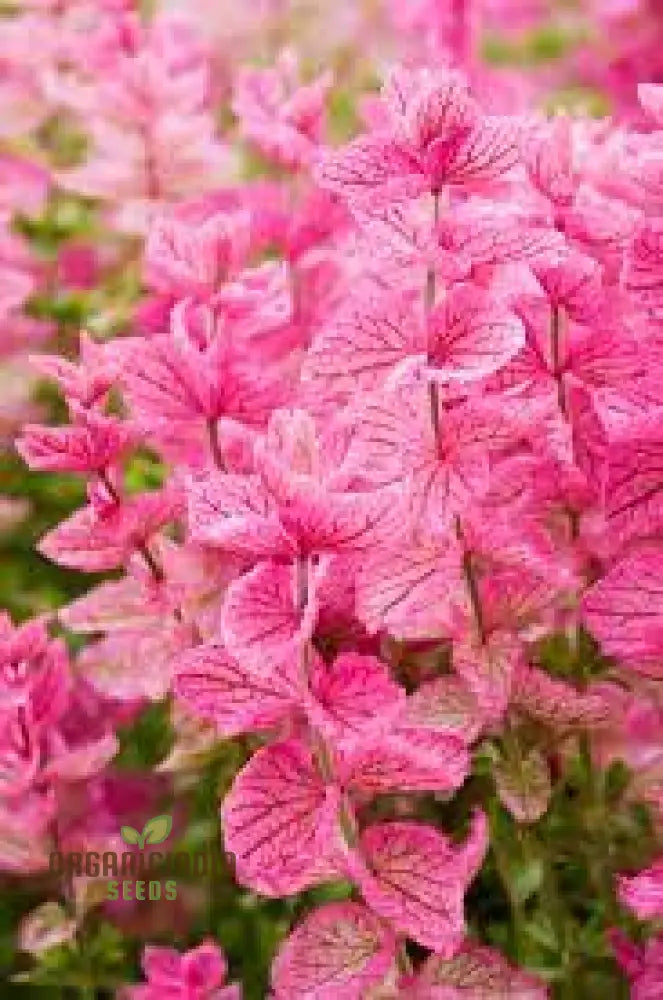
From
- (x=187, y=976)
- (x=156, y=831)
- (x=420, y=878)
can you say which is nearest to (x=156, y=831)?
(x=156, y=831)

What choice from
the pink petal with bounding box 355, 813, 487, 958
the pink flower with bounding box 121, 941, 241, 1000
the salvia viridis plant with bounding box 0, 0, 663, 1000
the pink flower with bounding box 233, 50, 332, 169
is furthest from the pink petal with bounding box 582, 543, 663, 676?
the pink flower with bounding box 233, 50, 332, 169

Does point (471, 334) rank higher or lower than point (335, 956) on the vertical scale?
higher

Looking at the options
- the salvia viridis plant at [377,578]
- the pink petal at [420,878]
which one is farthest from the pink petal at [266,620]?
the pink petal at [420,878]

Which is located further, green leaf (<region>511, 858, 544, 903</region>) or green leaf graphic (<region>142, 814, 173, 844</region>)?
green leaf graphic (<region>142, 814, 173, 844</region>)

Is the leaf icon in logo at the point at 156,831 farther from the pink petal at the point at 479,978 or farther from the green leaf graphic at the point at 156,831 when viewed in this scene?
the pink petal at the point at 479,978

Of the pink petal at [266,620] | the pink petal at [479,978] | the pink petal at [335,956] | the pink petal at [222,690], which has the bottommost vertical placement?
the pink petal at [479,978]

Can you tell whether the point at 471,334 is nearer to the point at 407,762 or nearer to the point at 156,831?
the point at 407,762

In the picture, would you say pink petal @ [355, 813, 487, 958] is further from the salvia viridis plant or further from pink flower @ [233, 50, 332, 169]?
pink flower @ [233, 50, 332, 169]

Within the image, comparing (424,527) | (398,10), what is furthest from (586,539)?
(398,10)

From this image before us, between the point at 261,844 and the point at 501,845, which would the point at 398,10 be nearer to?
the point at 501,845
